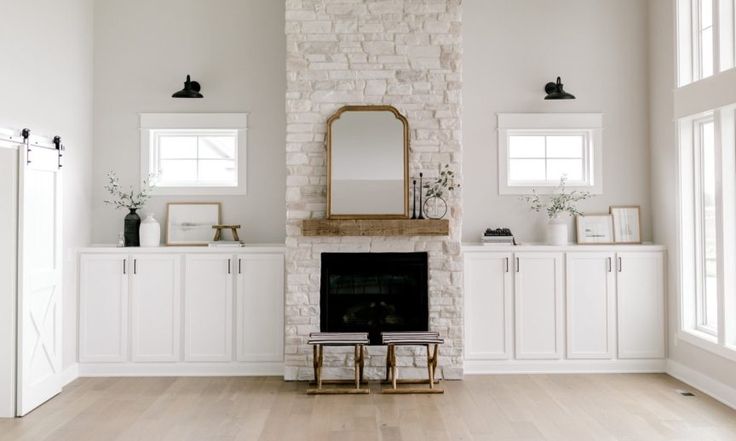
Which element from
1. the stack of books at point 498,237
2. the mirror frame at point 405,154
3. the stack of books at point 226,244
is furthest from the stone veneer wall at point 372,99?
the stack of books at point 226,244

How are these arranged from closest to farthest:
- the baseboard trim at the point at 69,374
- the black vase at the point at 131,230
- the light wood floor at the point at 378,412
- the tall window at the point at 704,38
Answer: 1. the light wood floor at the point at 378,412
2. the tall window at the point at 704,38
3. the baseboard trim at the point at 69,374
4. the black vase at the point at 131,230

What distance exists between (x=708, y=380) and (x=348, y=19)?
432 centimetres

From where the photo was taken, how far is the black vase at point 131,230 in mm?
5684

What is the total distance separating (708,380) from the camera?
193 inches

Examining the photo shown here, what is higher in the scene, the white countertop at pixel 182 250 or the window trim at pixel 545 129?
the window trim at pixel 545 129

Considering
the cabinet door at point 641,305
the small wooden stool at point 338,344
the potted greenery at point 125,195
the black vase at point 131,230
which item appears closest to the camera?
the small wooden stool at point 338,344

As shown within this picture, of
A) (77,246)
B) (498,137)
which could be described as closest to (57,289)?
(77,246)

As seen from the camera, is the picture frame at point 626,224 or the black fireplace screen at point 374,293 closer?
the black fireplace screen at point 374,293

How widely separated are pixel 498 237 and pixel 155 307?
324 cm

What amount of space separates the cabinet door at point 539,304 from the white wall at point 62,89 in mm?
4066

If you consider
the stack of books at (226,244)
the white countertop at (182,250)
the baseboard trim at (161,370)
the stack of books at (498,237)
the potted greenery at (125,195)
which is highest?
the potted greenery at (125,195)

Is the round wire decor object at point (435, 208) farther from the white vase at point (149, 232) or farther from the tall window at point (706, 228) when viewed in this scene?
the white vase at point (149, 232)

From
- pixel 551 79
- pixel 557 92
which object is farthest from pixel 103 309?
pixel 551 79

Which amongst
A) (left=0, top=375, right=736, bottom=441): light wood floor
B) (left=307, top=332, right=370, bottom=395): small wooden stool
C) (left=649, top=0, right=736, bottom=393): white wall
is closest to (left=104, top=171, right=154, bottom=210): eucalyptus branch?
(left=0, top=375, right=736, bottom=441): light wood floor
